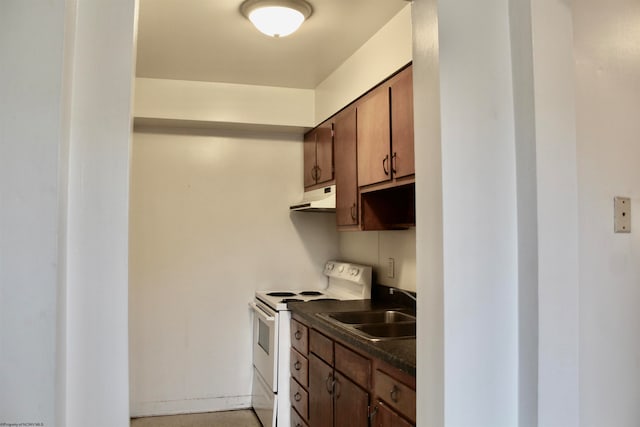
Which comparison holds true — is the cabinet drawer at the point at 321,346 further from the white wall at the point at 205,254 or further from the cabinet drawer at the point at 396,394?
the white wall at the point at 205,254

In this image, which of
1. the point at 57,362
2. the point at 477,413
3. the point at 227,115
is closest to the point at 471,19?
the point at 477,413

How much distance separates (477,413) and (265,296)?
2.32 meters

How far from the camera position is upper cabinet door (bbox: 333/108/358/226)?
2854 millimetres

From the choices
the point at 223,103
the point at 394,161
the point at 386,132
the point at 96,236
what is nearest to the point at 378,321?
the point at 394,161

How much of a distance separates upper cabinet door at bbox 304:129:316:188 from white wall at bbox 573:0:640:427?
7.52 feet

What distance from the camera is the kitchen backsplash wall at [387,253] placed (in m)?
2.87

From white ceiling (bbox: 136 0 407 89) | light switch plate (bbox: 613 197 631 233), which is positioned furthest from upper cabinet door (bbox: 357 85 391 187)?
light switch plate (bbox: 613 197 631 233)

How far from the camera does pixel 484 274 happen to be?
1.28m

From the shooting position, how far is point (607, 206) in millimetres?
1437

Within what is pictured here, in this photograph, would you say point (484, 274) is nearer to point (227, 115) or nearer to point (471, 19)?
point (471, 19)

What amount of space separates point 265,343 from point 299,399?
54cm

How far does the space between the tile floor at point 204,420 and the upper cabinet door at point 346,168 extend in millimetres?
1563

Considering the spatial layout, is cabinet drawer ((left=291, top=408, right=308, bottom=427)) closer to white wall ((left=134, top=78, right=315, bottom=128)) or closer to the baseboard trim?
the baseboard trim

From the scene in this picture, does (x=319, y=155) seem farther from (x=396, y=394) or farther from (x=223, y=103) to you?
(x=396, y=394)
